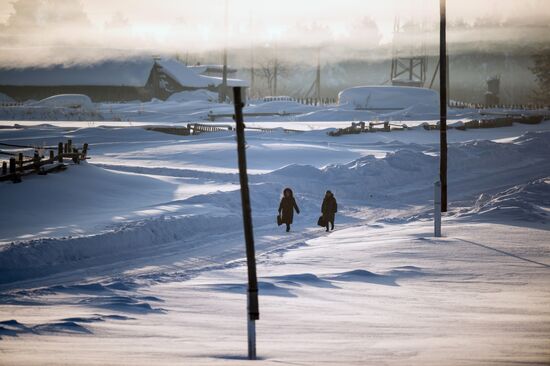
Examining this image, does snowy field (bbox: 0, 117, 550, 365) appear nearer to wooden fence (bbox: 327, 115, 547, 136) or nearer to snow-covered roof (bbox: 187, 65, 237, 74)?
wooden fence (bbox: 327, 115, 547, 136)

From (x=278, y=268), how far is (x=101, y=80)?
7799 centimetres

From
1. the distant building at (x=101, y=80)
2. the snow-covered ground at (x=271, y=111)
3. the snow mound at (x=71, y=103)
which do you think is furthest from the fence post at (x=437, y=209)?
the distant building at (x=101, y=80)

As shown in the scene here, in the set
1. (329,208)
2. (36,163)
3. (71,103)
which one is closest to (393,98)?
(71,103)

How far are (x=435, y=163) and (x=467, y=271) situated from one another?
21.1 metres

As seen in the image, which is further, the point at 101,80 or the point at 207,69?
the point at 207,69

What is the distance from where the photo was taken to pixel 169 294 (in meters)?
12.6

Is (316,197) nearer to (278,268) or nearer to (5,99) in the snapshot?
(278,268)

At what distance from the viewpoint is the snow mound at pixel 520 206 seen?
68.4 ft

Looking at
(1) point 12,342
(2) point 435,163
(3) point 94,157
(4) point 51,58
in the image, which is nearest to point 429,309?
(1) point 12,342

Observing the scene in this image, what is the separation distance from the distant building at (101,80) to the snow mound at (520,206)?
65.6 meters

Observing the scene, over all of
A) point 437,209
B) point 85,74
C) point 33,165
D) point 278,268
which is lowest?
point 278,268

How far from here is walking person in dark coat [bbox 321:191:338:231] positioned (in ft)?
67.8

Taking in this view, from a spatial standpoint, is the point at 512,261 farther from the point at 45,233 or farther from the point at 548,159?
the point at 548,159

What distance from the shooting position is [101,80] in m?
89.9
